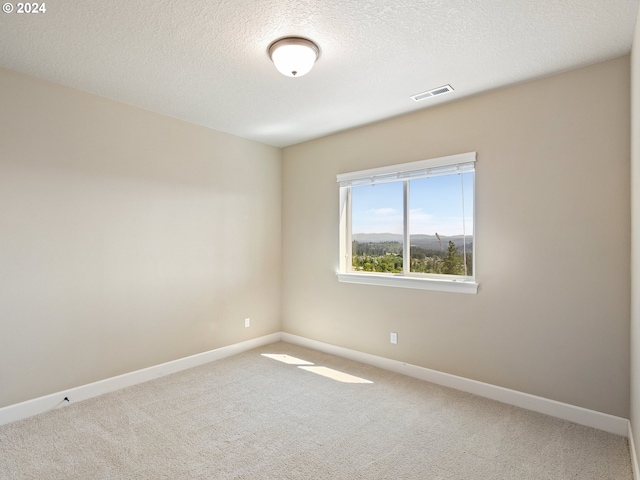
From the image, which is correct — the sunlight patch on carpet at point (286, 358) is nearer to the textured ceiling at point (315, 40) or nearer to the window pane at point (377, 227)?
the window pane at point (377, 227)

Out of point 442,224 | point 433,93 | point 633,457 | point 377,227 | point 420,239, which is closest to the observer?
point 633,457

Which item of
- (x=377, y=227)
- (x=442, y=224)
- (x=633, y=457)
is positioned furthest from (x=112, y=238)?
(x=633, y=457)

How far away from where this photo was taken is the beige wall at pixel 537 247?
246cm

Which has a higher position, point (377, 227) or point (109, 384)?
point (377, 227)

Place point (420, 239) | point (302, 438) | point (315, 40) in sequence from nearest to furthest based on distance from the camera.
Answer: point (315, 40) → point (302, 438) → point (420, 239)

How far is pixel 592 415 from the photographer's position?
249 centimetres

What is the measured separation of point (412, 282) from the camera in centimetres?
348

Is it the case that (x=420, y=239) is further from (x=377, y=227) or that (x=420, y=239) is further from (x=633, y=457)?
(x=633, y=457)

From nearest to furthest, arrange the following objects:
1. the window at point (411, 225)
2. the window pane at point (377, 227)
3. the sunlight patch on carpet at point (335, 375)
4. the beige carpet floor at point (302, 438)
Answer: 1. the beige carpet floor at point (302, 438)
2. the window at point (411, 225)
3. the sunlight patch on carpet at point (335, 375)
4. the window pane at point (377, 227)

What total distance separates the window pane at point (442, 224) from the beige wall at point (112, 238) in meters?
2.02

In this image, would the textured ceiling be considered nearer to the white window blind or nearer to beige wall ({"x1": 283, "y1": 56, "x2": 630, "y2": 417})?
beige wall ({"x1": 283, "y1": 56, "x2": 630, "y2": 417})

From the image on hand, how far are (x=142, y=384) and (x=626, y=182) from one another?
4.25m

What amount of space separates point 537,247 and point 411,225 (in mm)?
1198

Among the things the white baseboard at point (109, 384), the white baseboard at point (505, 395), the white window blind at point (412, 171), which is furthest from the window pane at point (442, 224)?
the white baseboard at point (109, 384)
